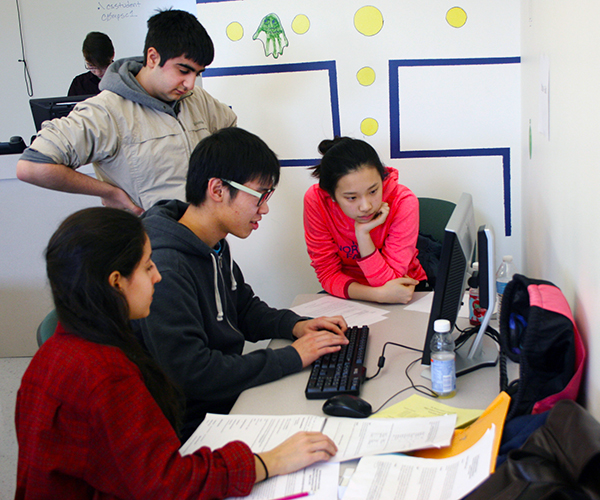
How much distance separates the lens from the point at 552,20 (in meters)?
1.42

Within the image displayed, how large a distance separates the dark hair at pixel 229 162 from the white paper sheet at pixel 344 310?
0.51 meters

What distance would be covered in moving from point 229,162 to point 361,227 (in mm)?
624

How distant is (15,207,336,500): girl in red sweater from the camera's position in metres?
0.80

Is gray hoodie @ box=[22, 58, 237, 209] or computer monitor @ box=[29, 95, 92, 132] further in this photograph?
computer monitor @ box=[29, 95, 92, 132]

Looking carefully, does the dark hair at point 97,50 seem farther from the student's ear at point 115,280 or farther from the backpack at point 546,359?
the backpack at point 546,359

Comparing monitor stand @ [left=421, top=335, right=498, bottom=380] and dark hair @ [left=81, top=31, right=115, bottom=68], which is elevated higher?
dark hair @ [left=81, top=31, right=115, bottom=68]

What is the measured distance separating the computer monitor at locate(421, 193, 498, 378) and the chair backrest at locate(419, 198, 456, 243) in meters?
0.93

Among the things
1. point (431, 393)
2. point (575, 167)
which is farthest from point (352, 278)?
point (575, 167)

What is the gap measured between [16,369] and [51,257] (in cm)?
235

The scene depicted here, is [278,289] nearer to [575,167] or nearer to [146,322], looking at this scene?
[146,322]

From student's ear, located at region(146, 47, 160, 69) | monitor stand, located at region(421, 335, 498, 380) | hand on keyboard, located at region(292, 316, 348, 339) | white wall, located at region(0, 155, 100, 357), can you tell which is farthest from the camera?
white wall, located at region(0, 155, 100, 357)

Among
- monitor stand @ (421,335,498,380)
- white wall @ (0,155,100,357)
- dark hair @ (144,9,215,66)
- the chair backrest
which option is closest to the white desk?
monitor stand @ (421,335,498,380)

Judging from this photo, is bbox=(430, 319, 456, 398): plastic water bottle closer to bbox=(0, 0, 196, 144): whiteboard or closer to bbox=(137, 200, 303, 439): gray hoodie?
bbox=(137, 200, 303, 439): gray hoodie

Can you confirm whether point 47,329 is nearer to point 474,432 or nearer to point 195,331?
point 195,331
